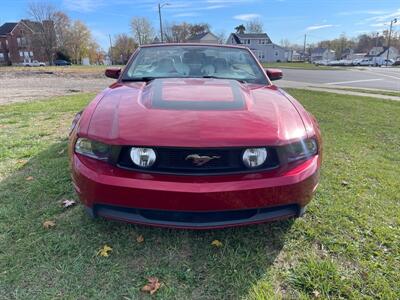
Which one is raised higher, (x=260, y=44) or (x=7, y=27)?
(x=7, y=27)

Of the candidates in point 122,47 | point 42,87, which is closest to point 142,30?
point 122,47

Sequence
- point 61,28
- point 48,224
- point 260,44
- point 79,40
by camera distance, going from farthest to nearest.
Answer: point 260,44 → point 79,40 → point 61,28 → point 48,224

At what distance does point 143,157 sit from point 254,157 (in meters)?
0.68

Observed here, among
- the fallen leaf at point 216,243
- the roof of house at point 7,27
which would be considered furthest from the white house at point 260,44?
the fallen leaf at point 216,243

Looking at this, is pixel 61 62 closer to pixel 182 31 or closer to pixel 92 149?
pixel 182 31

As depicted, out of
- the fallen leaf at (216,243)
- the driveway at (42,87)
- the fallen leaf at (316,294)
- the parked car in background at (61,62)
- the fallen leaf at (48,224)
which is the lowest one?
the fallen leaf at (316,294)

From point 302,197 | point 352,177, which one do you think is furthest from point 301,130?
point 352,177

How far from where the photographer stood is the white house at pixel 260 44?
73812 mm

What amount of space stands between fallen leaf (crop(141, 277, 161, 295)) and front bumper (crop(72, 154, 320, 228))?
0.35 m

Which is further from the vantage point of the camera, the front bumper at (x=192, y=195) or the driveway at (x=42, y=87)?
the driveway at (x=42, y=87)

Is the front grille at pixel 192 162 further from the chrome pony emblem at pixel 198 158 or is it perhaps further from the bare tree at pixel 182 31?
the bare tree at pixel 182 31

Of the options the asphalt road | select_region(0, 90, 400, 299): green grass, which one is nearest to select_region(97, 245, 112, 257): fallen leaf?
select_region(0, 90, 400, 299): green grass

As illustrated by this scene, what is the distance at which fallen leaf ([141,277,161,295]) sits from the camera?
1772 millimetres

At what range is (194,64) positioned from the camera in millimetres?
3252
